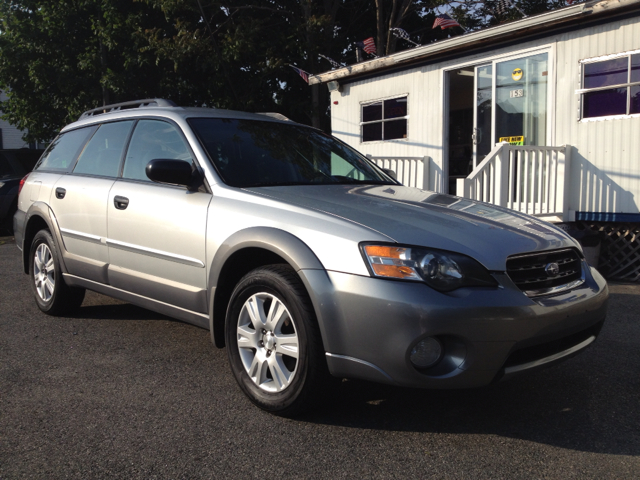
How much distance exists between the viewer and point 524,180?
315 inches

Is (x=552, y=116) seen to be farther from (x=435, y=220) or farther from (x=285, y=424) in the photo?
(x=285, y=424)

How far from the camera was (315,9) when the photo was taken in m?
19.5

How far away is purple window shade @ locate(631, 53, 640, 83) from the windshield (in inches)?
184

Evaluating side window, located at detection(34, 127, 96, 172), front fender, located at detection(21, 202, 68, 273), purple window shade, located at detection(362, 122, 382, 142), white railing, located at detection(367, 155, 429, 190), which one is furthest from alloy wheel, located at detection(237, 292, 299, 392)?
purple window shade, located at detection(362, 122, 382, 142)

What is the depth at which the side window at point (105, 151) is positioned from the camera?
14.6 feet

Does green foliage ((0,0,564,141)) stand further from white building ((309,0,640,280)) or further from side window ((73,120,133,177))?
side window ((73,120,133,177))

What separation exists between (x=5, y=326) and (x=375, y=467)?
3597 mm

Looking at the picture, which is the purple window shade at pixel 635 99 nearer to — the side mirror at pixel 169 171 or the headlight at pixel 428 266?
the headlight at pixel 428 266

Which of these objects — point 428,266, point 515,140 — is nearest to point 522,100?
point 515,140

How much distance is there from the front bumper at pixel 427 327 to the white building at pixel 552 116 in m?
5.17

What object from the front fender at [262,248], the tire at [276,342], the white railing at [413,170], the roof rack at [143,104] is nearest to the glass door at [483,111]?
the white railing at [413,170]

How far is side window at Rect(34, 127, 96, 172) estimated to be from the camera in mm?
5000

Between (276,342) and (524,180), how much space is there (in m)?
5.94

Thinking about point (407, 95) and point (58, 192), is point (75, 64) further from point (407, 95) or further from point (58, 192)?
point (58, 192)
